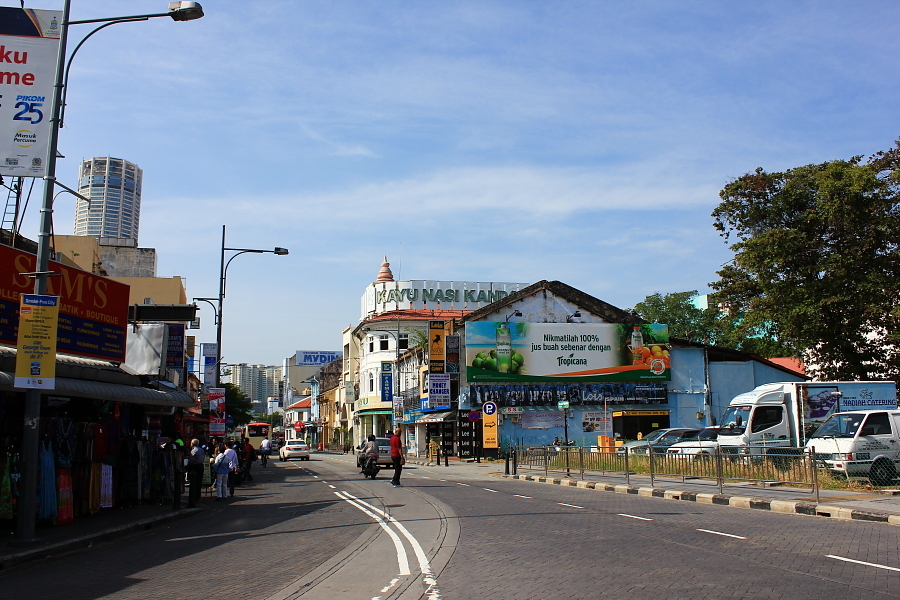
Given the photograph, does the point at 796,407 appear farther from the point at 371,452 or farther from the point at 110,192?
the point at 110,192

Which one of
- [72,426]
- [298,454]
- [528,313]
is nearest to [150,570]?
[72,426]

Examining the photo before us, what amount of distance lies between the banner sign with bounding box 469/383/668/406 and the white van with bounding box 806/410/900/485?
28.8 m

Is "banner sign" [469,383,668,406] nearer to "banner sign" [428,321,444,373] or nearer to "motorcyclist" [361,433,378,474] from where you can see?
"banner sign" [428,321,444,373]

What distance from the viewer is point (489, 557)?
33.6ft

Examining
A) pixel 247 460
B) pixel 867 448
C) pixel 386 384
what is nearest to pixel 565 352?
pixel 386 384

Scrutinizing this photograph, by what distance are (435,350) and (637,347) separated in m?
13.9

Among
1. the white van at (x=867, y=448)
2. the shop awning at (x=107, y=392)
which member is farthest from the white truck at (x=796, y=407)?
the shop awning at (x=107, y=392)

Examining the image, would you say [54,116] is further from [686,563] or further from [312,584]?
[686,563]

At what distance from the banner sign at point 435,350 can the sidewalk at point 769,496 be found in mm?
21612

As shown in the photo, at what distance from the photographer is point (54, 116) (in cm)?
1297

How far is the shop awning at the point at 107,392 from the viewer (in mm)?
13398

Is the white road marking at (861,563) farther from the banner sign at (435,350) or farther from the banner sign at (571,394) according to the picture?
the banner sign at (571,394)

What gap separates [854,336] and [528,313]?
20.8 meters

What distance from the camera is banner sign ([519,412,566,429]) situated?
158ft
